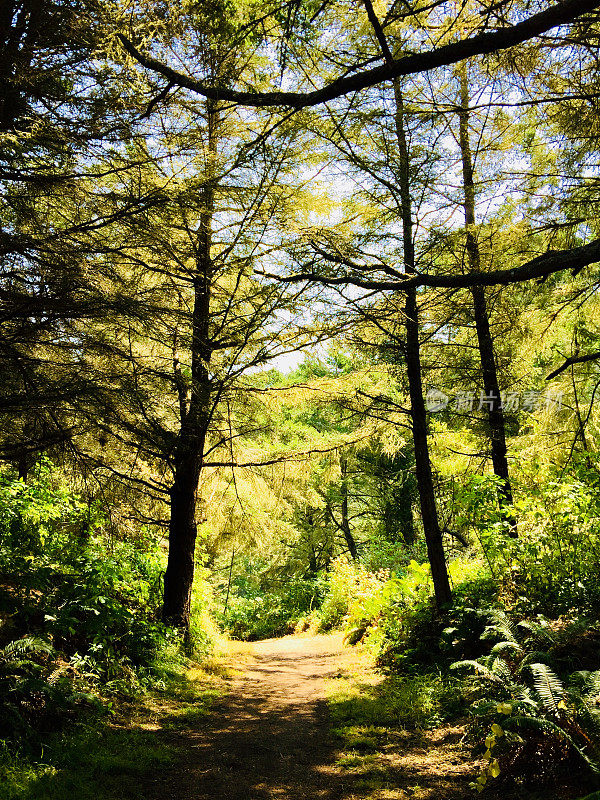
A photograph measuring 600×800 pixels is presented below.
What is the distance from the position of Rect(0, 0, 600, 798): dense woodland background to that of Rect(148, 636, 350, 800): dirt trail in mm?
1101

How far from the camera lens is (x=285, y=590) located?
861 inches

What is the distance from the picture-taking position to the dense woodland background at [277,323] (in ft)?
13.3

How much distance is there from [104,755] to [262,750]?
1.60m

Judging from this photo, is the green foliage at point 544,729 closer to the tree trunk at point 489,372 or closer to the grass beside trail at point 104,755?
the grass beside trail at point 104,755

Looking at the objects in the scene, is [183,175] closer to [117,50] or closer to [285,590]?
[117,50]

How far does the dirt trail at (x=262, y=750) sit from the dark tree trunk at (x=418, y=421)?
2519 millimetres

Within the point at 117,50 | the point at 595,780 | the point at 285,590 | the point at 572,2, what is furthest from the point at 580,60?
the point at 285,590

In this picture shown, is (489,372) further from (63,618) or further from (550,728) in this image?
(63,618)

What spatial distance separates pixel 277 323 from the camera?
748cm

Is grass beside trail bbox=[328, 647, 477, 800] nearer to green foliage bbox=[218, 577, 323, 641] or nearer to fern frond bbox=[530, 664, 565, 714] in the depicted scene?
fern frond bbox=[530, 664, 565, 714]

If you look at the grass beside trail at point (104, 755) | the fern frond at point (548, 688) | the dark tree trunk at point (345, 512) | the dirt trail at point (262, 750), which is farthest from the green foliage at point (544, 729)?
the dark tree trunk at point (345, 512)

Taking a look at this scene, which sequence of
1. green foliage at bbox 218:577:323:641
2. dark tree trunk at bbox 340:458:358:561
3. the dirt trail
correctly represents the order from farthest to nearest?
dark tree trunk at bbox 340:458:358:561
green foliage at bbox 218:577:323:641
the dirt trail

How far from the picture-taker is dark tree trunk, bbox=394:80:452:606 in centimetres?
776

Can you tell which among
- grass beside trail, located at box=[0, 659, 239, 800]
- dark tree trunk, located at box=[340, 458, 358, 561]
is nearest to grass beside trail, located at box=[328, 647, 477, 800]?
grass beside trail, located at box=[0, 659, 239, 800]
